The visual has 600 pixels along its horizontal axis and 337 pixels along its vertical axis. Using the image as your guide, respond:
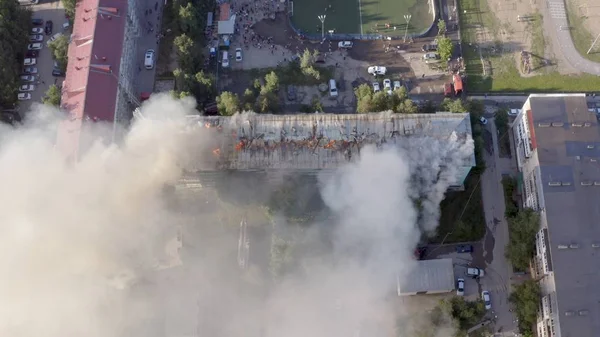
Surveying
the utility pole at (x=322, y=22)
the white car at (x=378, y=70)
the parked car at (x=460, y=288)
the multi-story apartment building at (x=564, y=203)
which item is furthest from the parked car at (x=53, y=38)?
the multi-story apartment building at (x=564, y=203)

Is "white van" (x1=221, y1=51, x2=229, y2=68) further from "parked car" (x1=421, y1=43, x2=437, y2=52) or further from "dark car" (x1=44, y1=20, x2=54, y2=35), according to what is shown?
"parked car" (x1=421, y1=43, x2=437, y2=52)

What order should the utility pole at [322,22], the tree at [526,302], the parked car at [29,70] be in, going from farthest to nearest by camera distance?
the utility pole at [322,22] → the parked car at [29,70] → the tree at [526,302]

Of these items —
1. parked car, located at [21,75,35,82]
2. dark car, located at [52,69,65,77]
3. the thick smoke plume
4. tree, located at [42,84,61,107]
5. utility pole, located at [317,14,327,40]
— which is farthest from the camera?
utility pole, located at [317,14,327,40]

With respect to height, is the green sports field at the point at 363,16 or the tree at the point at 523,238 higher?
the green sports field at the point at 363,16

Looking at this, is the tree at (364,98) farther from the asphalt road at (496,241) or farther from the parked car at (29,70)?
the parked car at (29,70)

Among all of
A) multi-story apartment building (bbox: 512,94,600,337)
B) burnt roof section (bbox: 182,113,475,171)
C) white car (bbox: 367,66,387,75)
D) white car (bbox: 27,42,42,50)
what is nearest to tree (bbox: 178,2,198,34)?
burnt roof section (bbox: 182,113,475,171)

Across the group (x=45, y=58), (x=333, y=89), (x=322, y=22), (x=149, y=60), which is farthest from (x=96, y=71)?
(x=322, y=22)
